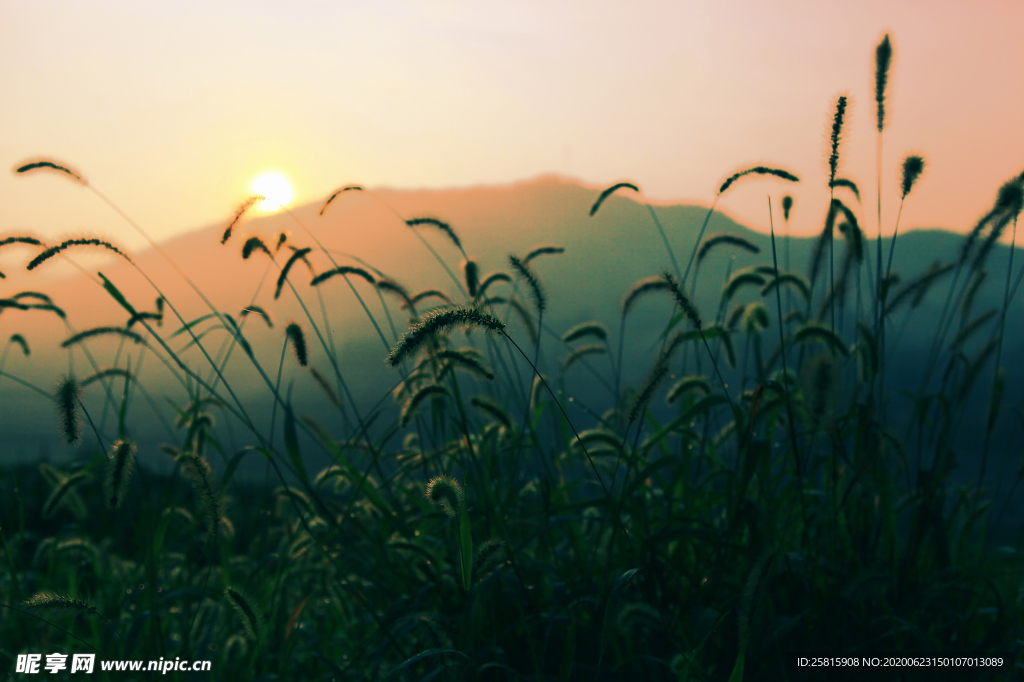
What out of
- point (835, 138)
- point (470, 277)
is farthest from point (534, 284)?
point (835, 138)

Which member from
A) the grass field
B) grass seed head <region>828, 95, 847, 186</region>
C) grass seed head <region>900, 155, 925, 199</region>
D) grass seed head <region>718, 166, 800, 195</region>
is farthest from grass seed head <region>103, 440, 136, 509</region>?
grass seed head <region>900, 155, 925, 199</region>

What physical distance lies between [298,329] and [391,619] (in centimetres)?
106

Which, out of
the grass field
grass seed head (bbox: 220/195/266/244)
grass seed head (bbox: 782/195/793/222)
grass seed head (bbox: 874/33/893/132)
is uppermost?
grass seed head (bbox: 874/33/893/132)

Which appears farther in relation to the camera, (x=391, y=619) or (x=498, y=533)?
(x=498, y=533)

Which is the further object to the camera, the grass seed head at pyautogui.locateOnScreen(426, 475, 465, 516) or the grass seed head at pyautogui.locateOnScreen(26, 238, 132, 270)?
the grass seed head at pyautogui.locateOnScreen(26, 238, 132, 270)

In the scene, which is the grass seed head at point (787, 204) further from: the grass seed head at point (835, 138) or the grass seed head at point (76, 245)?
the grass seed head at point (76, 245)

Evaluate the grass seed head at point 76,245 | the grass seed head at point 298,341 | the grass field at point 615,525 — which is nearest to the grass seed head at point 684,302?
the grass field at point 615,525

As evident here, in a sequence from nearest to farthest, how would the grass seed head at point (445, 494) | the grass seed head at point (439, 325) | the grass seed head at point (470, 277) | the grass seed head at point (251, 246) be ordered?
the grass seed head at point (439, 325) < the grass seed head at point (445, 494) < the grass seed head at point (251, 246) < the grass seed head at point (470, 277)

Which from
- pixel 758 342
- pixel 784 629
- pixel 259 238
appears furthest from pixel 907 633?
pixel 259 238

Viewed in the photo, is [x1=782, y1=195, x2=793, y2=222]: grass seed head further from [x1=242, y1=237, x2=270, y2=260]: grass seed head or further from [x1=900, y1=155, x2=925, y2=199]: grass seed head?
[x1=242, y1=237, x2=270, y2=260]: grass seed head

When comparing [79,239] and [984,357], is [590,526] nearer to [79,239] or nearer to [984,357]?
[984,357]

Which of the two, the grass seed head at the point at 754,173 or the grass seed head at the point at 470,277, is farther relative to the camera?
the grass seed head at the point at 470,277

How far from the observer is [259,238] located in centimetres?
237

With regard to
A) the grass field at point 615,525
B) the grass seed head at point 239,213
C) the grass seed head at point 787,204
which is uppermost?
the grass seed head at point 787,204
